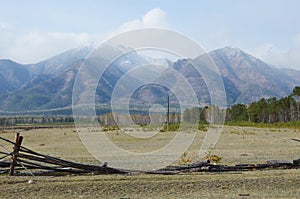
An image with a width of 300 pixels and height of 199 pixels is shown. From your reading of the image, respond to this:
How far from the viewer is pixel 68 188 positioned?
1209 centimetres

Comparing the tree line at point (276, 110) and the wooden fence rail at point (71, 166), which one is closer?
the wooden fence rail at point (71, 166)

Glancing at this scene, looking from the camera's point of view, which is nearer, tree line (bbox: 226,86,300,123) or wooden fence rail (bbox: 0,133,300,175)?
wooden fence rail (bbox: 0,133,300,175)

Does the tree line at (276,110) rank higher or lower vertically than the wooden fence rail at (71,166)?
higher

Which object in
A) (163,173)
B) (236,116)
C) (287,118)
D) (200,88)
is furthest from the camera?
(236,116)

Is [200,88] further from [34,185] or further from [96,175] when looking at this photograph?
[34,185]

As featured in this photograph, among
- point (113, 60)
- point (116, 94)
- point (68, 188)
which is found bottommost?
point (68, 188)

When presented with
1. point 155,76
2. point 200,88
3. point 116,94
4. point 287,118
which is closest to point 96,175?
point 116,94

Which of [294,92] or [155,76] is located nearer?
[155,76]

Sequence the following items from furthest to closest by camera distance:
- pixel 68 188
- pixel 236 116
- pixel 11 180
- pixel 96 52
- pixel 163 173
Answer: pixel 236 116 < pixel 96 52 < pixel 163 173 < pixel 11 180 < pixel 68 188

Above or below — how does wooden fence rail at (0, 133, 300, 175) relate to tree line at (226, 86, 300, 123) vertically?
below

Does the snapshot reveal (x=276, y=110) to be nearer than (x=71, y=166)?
No

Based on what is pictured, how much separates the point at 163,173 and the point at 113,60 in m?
9.56

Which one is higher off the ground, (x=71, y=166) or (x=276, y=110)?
(x=276, y=110)

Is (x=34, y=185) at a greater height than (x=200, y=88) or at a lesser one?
lesser
